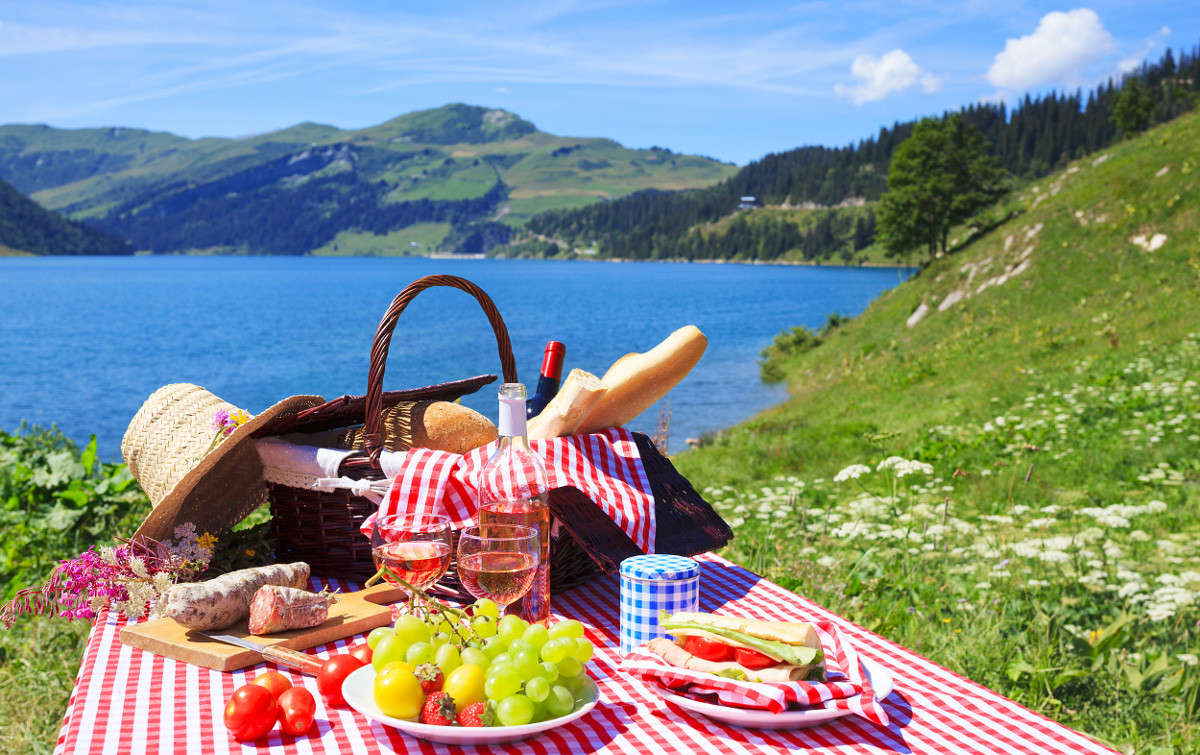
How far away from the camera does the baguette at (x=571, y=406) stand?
273 centimetres

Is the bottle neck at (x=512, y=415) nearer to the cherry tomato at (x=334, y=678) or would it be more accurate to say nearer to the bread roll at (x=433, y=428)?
the cherry tomato at (x=334, y=678)

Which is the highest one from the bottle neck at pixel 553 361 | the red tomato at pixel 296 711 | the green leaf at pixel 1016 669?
the bottle neck at pixel 553 361

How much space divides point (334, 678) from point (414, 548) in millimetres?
400

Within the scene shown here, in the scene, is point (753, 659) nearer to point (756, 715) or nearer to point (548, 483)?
point (756, 715)

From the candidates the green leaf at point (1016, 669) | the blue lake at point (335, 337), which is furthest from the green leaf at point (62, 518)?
the green leaf at point (1016, 669)

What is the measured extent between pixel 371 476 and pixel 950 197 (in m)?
44.4

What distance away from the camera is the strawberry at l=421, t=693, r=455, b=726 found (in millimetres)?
1624

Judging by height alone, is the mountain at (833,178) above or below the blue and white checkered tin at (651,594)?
above

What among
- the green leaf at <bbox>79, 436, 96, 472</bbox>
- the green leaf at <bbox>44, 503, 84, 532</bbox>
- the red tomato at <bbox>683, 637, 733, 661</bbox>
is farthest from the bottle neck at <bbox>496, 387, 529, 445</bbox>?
the green leaf at <bbox>79, 436, 96, 472</bbox>

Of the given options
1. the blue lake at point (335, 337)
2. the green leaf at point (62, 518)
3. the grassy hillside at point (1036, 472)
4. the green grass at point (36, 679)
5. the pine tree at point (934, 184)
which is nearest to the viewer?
the green grass at point (36, 679)

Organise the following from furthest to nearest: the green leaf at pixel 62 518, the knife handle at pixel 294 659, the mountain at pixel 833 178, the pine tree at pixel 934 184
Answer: the mountain at pixel 833 178 → the pine tree at pixel 934 184 → the green leaf at pixel 62 518 → the knife handle at pixel 294 659

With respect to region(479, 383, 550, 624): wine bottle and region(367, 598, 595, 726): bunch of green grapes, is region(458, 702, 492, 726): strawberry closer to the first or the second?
region(367, 598, 595, 726): bunch of green grapes

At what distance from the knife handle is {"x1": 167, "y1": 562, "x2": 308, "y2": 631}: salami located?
0.59 feet

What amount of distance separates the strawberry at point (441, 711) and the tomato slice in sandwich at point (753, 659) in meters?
0.65
